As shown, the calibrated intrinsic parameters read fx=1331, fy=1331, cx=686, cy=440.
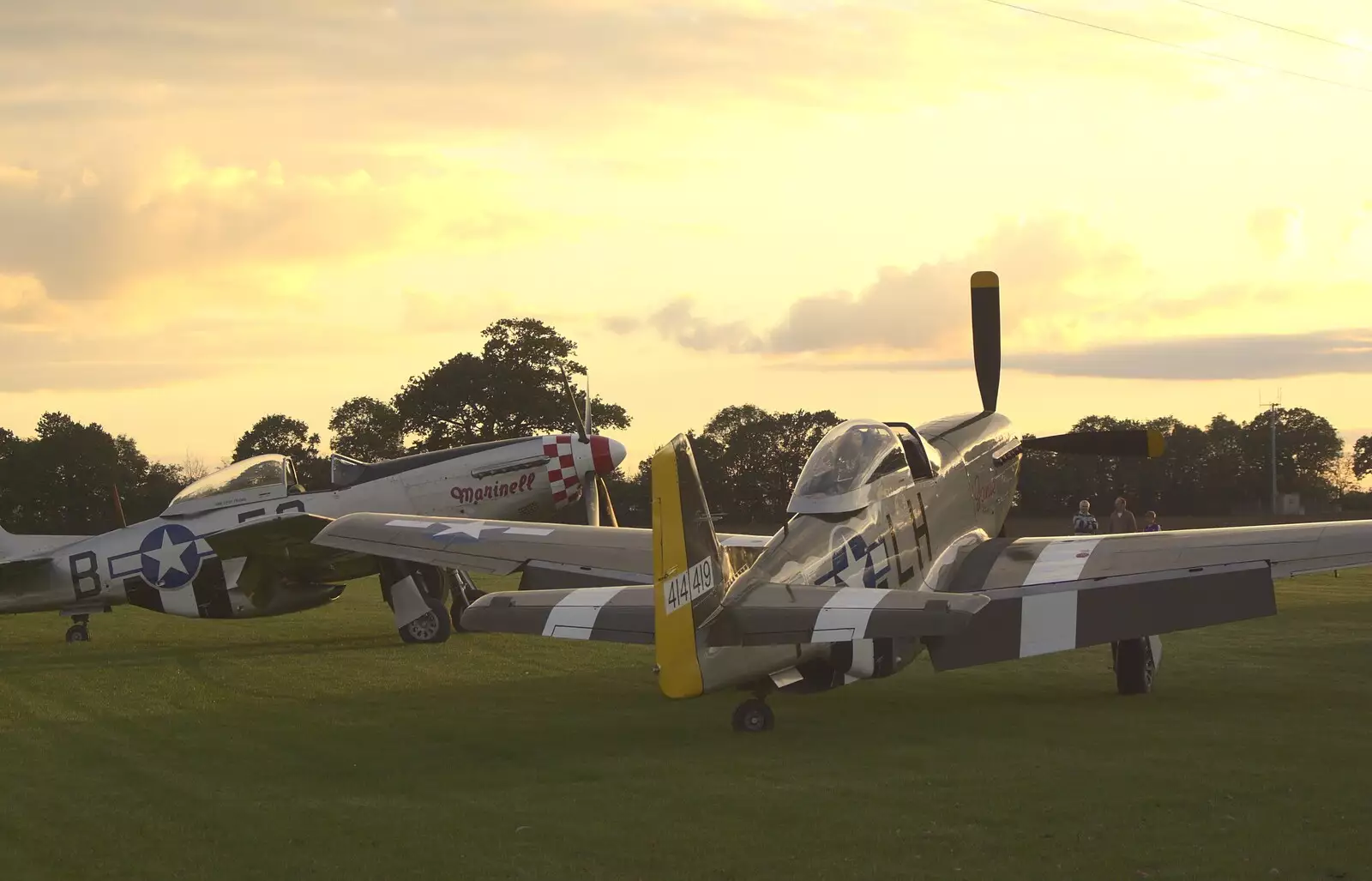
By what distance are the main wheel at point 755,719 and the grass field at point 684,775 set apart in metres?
0.15

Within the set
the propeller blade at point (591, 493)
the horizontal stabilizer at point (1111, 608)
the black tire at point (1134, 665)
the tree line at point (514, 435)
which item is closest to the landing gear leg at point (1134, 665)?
the black tire at point (1134, 665)

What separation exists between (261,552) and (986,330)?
27.5ft

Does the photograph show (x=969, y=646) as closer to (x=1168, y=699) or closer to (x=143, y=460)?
(x=1168, y=699)

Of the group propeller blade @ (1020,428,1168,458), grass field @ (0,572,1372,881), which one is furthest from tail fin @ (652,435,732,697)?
propeller blade @ (1020,428,1168,458)

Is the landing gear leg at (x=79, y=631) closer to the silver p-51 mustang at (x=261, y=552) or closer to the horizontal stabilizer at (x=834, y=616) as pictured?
the silver p-51 mustang at (x=261, y=552)

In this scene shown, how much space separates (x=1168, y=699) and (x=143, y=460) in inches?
2433

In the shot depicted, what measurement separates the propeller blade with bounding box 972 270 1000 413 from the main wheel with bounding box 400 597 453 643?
21.2 feet

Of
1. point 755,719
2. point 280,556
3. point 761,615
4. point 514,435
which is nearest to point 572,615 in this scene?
point 761,615

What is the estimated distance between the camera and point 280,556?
49.5ft

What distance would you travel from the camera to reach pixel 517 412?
52000mm

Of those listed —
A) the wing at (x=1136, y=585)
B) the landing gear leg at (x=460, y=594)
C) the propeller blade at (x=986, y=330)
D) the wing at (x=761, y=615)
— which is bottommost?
the landing gear leg at (x=460, y=594)

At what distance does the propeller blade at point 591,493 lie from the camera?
17.3 metres

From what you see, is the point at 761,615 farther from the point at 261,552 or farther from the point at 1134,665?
the point at 261,552

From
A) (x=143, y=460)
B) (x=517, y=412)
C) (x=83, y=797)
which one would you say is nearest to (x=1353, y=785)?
(x=83, y=797)
